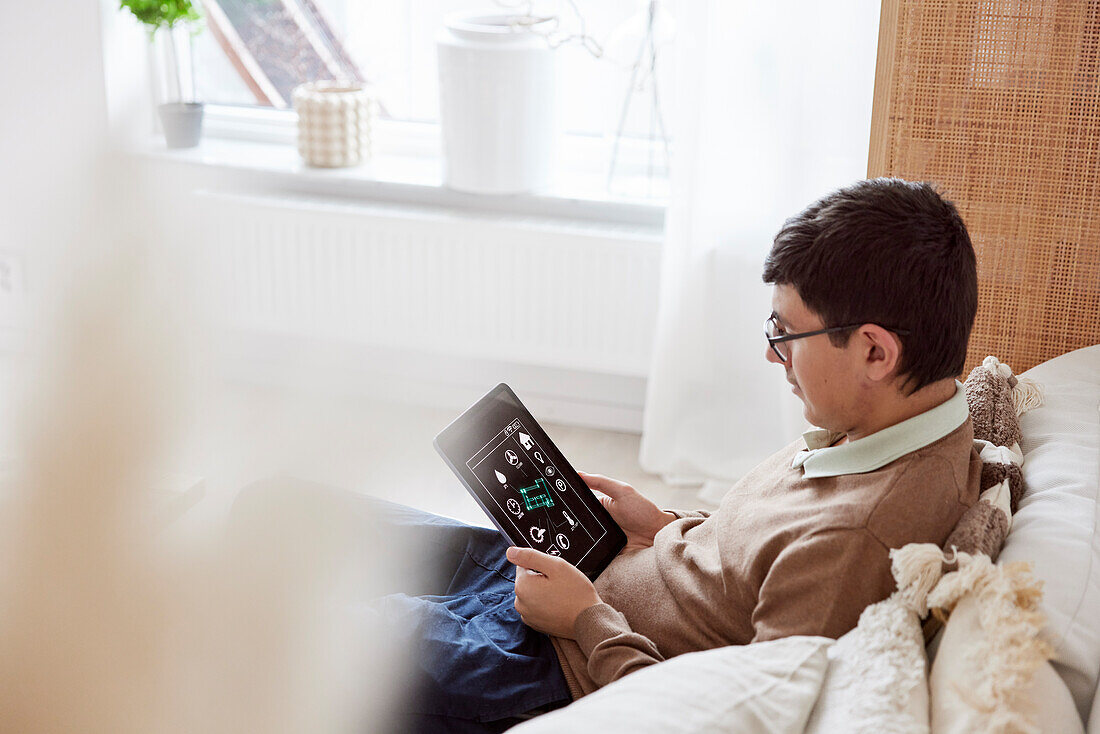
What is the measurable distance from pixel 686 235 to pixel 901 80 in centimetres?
87

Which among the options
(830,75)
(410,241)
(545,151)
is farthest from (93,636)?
(830,75)

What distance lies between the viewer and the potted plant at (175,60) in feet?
9.00

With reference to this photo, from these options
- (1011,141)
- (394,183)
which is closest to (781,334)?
(1011,141)

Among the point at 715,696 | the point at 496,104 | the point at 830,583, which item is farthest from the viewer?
the point at 496,104

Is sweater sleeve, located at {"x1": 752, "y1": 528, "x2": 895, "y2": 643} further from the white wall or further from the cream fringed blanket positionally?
the white wall

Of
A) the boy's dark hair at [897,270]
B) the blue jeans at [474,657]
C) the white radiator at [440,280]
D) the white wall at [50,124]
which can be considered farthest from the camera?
the white wall at [50,124]

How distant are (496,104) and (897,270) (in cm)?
171

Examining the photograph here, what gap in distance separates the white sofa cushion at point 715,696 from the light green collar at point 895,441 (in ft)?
0.66

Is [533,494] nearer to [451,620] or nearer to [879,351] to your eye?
[451,620]

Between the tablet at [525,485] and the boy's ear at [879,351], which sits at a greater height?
the boy's ear at [879,351]

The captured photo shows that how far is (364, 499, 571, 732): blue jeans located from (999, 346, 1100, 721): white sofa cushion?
0.48m

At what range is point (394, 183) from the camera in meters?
2.78

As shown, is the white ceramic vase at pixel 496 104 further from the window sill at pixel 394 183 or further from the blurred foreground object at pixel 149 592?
the blurred foreground object at pixel 149 592

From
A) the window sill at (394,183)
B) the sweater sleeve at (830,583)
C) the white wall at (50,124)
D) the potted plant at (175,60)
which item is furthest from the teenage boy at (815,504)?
the white wall at (50,124)
